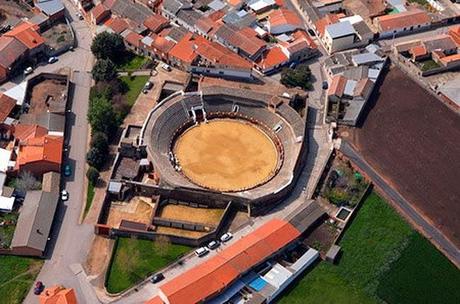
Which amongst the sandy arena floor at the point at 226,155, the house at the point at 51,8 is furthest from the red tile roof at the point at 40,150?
the house at the point at 51,8

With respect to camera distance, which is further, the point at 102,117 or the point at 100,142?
the point at 102,117

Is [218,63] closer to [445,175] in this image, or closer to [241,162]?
[241,162]

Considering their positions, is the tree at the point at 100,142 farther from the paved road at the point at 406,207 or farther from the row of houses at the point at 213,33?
the paved road at the point at 406,207

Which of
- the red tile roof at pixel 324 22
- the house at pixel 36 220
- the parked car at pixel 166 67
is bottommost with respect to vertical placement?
the house at pixel 36 220

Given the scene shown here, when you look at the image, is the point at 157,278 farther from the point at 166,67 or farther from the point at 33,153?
the point at 166,67

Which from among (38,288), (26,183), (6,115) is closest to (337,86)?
(26,183)

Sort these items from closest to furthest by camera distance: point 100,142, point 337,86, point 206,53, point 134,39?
point 100,142 < point 337,86 < point 206,53 < point 134,39

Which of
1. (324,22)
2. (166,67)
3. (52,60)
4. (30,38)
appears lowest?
(324,22)
